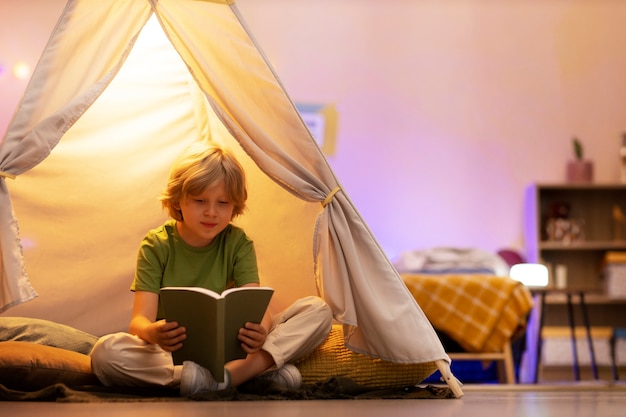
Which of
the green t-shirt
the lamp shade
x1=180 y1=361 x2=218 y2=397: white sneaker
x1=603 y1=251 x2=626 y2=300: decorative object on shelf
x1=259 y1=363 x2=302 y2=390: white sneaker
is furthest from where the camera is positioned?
x1=603 y1=251 x2=626 y2=300: decorative object on shelf

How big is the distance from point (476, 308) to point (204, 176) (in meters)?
2.06

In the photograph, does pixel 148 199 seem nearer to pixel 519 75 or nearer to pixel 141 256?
pixel 141 256

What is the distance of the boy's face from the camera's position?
8.55 feet

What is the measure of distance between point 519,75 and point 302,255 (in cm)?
380

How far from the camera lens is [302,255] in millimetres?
3068

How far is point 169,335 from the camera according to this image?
2248mm

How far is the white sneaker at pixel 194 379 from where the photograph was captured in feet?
7.54

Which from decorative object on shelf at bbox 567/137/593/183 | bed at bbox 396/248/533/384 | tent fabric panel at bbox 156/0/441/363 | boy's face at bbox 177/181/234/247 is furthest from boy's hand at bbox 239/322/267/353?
decorative object on shelf at bbox 567/137/593/183

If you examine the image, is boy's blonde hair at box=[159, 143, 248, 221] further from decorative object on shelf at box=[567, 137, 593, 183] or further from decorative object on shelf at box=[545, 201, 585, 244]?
decorative object on shelf at box=[567, 137, 593, 183]

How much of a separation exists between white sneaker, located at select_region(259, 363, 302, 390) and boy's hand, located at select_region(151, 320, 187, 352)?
34cm

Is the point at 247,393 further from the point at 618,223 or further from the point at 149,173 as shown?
the point at 618,223

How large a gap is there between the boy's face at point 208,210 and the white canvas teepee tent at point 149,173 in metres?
0.16

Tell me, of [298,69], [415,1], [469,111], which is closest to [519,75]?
[469,111]

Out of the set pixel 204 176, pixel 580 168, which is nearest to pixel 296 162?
pixel 204 176
